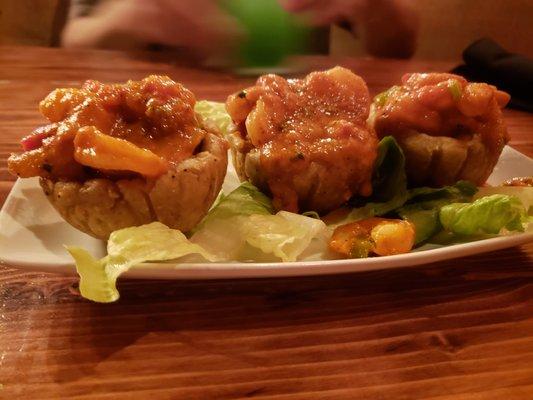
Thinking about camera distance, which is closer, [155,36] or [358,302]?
[358,302]

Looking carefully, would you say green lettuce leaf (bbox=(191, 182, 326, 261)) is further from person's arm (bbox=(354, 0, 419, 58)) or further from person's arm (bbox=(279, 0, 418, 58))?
person's arm (bbox=(354, 0, 419, 58))

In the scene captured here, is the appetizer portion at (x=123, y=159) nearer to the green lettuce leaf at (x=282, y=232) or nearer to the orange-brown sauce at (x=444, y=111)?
the green lettuce leaf at (x=282, y=232)

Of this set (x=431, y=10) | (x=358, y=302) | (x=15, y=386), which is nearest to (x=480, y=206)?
(x=358, y=302)

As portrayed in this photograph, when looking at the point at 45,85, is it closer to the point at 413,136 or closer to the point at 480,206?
the point at 413,136

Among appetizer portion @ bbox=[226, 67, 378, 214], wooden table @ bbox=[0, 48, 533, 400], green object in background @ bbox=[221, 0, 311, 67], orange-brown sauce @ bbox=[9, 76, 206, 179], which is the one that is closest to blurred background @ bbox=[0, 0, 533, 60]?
green object in background @ bbox=[221, 0, 311, 67]

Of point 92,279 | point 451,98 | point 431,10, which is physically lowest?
point 431,10
